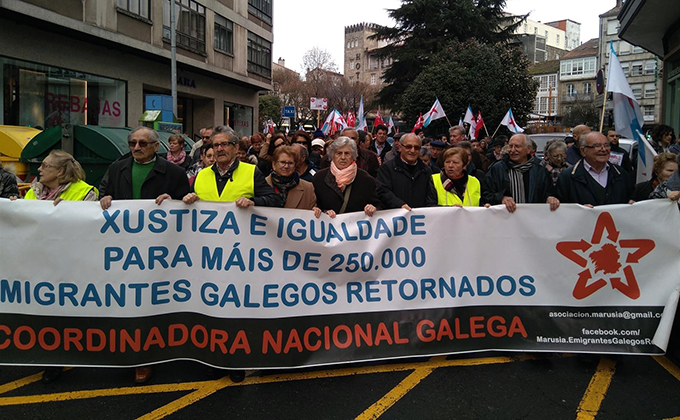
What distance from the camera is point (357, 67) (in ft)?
386

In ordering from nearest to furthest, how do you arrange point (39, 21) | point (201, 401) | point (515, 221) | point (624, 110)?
point (201, 401), point (515, 221), point (624, 110), point (39, 21)

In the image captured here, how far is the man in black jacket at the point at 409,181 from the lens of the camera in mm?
4836

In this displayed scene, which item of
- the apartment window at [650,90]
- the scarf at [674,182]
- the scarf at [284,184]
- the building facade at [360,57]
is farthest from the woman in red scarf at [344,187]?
the building facade at [360,57]

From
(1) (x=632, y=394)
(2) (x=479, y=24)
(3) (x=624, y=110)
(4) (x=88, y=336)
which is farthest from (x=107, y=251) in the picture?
(2) (x=479, y=24)

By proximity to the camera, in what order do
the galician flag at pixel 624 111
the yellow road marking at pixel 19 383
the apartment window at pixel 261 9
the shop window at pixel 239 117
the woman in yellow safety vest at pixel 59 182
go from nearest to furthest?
the yellow road marking at pixel 19 383 < the woman in yellow safety vest at pixel 59 182 < the galician flag at pixel 624 111 < the shop window at pixel 239 117 < the apartment window at pixel 261 9

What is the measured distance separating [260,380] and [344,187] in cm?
163

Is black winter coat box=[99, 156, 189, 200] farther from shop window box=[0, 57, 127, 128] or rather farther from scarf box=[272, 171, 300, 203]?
shop window box=[0, 57, 127, 128]

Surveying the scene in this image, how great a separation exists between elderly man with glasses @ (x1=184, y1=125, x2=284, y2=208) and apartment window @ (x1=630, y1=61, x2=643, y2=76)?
75.5 metres

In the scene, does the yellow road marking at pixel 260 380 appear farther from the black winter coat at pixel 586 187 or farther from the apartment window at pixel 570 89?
the apartment window at pixel 570 89

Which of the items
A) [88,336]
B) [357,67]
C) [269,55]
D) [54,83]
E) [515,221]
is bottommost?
[88,336]

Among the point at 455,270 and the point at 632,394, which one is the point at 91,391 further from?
the point at 632,394

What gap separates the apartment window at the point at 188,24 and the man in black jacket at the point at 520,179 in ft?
63.1

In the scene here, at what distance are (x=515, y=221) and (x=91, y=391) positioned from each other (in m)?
3.26

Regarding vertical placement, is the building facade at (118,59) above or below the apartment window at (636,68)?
below
